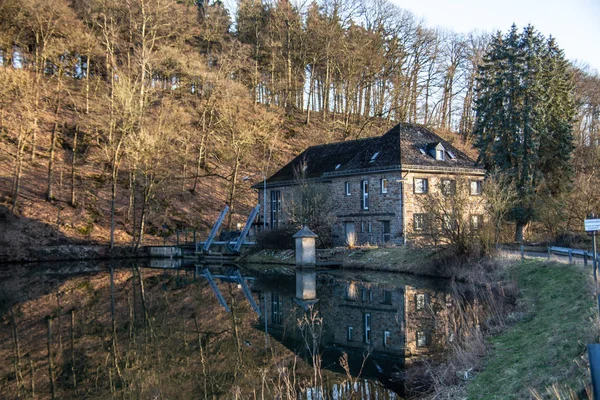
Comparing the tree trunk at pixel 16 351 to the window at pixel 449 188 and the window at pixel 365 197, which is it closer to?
the window at pixel 449 188

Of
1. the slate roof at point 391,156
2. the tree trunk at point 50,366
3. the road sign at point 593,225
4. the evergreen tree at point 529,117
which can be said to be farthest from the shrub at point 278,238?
the road sign at point 593,225

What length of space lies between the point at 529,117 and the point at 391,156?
8.05 meters

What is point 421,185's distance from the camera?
111ft

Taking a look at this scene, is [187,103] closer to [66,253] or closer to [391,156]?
[66,253]

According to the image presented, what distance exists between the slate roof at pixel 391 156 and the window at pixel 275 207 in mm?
1247

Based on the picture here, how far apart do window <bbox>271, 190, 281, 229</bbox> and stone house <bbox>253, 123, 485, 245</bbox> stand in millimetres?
3070

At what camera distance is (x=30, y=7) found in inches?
1501

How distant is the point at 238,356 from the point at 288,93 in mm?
49883

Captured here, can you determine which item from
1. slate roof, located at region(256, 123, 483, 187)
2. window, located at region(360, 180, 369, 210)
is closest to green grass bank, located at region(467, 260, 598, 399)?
slate roof, located at region(256, 123, 483, 187)

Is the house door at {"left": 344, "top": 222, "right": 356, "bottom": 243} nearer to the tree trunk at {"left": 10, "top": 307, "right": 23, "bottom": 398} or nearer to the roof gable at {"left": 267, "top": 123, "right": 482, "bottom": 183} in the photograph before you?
the roof gable at {"left": 267, "top": 123, "right": 482, "bottom": 183}

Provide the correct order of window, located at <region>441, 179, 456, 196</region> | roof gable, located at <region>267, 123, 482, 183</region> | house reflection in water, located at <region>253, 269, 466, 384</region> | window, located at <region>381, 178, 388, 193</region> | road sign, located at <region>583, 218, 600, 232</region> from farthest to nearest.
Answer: roof gable, located at <region>267, 123, 482, 183</region> → window, located at <region>381, 178, 388, 193</region> → window, located at <region>441, 179, 456, 196</region> → house reflection in water, located at <region>253, 269, 466, 384</region> → road sign, located at <region>583, 218, 600, 232</region>

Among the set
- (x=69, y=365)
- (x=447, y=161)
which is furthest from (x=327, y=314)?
(x=447, y=161)

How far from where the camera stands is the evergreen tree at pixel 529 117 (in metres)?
32.7

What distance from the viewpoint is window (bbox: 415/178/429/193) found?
33.6 m
